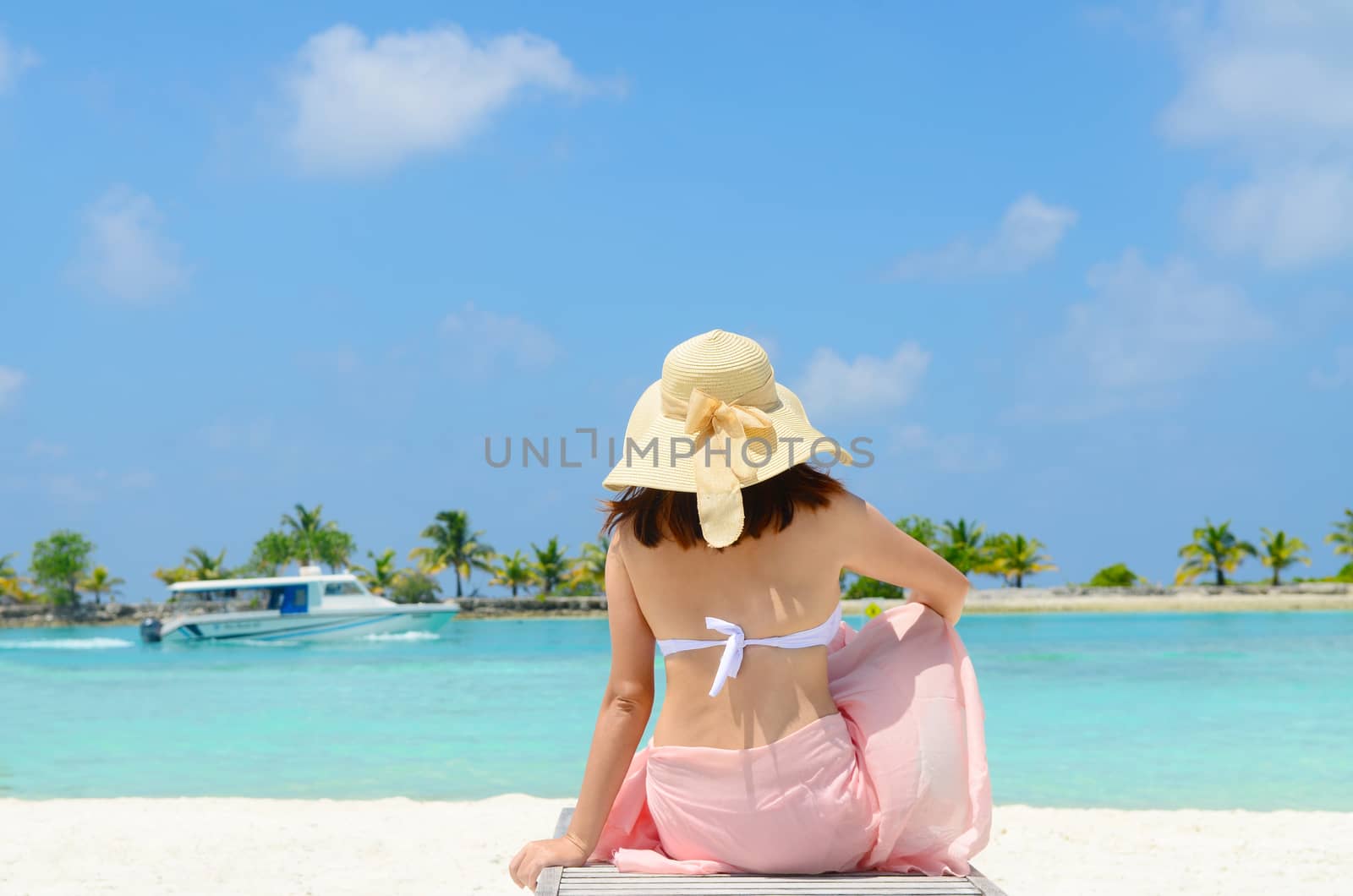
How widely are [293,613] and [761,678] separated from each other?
31054 mm

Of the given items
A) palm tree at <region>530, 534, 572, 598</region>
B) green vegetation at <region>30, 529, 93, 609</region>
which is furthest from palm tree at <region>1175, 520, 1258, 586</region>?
green vegetation at <region>30, 529, 93, 609</region>

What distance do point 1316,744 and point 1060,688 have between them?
5.69 m

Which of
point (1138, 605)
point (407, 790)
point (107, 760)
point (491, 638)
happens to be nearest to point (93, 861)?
point (407, 790)

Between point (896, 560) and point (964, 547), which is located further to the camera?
point (964, 547)

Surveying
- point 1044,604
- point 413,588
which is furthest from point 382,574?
point 1044,604

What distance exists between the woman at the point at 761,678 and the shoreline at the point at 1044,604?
39844mm

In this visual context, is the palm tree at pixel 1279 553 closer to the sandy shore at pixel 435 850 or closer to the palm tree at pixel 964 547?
the palm tree at pixel 964 547

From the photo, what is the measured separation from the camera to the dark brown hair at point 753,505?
7.08 feet

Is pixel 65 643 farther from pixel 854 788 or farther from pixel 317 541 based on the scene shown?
pixel 854 788

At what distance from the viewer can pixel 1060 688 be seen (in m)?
15.7

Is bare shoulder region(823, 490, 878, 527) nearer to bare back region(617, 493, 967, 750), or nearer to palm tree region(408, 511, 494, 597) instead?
bare back region(617, 493, 967, 750)

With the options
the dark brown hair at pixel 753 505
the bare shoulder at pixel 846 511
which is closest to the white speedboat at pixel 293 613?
the dark brown hair at pixel 753 505

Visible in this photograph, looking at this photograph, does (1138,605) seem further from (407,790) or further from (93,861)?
(93,861)

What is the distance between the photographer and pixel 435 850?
5.65 meters
